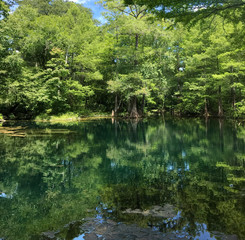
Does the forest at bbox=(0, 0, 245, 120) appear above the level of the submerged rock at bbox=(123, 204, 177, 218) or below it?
above

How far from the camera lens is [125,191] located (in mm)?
4684

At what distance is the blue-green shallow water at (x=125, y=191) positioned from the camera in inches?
132

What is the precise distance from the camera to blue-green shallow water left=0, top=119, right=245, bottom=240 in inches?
132

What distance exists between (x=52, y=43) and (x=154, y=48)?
12.2 m

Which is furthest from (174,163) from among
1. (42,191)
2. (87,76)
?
(87,76)

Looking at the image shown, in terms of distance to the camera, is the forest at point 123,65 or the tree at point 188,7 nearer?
the tree at point 188,7

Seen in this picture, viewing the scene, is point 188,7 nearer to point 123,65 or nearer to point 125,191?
point 125,191

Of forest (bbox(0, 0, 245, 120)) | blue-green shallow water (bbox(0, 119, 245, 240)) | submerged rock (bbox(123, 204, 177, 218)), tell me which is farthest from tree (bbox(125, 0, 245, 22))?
forest (bbox(0, 0, 245, 120))

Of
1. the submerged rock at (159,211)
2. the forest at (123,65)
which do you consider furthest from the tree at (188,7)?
the forest at (123,65)

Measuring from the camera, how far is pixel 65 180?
5.60m

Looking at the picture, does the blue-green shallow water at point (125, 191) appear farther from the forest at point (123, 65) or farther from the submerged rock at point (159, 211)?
the forest at point (123, 65)

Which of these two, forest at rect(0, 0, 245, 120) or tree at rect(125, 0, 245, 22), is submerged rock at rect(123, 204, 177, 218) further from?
forest at rect(0, 0, 245, 120)

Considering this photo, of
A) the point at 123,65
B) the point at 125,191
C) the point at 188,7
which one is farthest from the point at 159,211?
the point at 123,65

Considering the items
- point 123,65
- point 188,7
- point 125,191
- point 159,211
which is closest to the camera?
point 159,211
